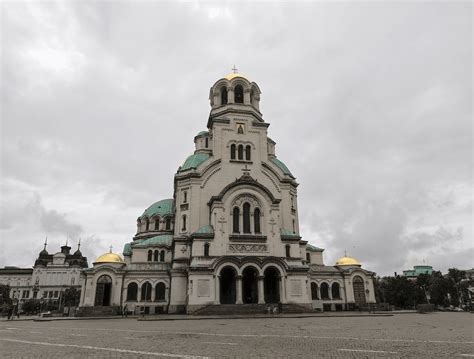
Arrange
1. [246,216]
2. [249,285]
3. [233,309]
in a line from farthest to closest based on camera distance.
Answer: [246,216] → [249,285] → [233,309]

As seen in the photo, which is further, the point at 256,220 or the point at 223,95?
the point at 223,95

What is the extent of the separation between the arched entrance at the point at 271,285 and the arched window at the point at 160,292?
37.6ft

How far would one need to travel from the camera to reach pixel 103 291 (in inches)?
1591

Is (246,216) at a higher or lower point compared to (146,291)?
higher

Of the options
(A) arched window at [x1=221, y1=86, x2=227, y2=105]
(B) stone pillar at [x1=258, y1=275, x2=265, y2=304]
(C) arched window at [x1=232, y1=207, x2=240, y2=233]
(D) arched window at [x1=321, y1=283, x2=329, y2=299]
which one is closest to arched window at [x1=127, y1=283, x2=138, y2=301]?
(C) arched window at [x1=232, y1=207, x2=240, y2=233]

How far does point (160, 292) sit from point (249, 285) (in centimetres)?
1015

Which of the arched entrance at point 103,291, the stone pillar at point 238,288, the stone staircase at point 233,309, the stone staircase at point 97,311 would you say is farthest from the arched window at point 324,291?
the arched entrance at point 103,291

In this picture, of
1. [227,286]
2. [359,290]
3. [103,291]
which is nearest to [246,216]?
[227,286]

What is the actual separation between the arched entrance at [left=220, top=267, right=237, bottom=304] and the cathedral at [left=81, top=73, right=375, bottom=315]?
0.35ft

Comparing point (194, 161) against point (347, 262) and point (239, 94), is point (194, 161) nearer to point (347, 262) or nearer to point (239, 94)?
point (239, 94)

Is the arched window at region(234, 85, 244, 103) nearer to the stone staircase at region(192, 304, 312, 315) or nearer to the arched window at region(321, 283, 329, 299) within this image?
the arched window at region(321, 283, 329, 299)

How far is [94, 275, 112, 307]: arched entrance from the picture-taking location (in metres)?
40.1

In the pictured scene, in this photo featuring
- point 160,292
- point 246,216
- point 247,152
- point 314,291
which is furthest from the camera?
point 247,152

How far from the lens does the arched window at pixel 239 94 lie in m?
50.1
